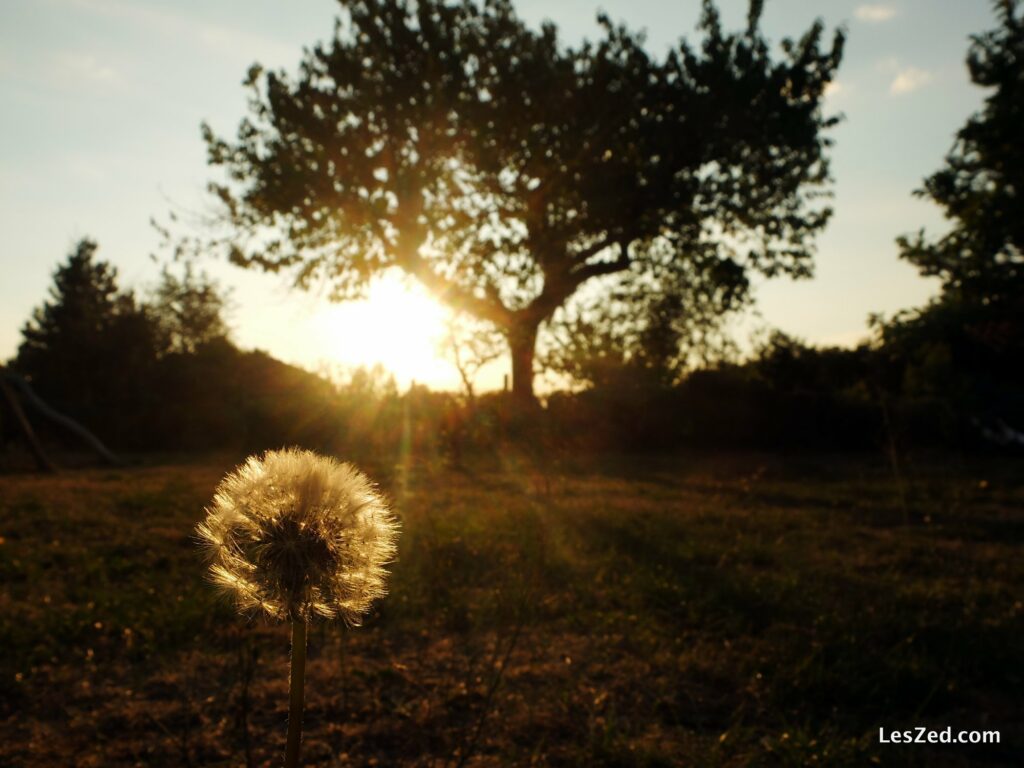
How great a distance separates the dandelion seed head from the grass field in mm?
233

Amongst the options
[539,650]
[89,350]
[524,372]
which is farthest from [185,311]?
[539,650]

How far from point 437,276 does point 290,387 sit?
184 inches

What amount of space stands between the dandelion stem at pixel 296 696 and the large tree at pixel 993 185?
1821 cm

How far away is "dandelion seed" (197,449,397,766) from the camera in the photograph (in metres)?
1.13

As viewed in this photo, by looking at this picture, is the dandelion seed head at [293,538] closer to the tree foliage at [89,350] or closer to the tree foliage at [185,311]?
the tree foliage at [89,350]

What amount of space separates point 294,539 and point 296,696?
242 millimetres

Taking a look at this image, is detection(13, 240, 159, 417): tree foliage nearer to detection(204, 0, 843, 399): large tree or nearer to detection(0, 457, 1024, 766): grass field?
detection(204, 0, 843, 399): large tree

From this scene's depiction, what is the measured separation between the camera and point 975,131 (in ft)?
57.4

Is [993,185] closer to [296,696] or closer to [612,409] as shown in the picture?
[612,409]

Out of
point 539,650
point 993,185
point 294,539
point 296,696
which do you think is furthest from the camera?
point 993,185

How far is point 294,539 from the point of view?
115 centimetres

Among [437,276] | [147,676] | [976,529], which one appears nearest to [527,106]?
[437,276]

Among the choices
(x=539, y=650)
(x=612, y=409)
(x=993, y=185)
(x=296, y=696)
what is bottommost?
(x=539, y=650)

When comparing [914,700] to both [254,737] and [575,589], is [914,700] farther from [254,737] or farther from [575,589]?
[254,737]
